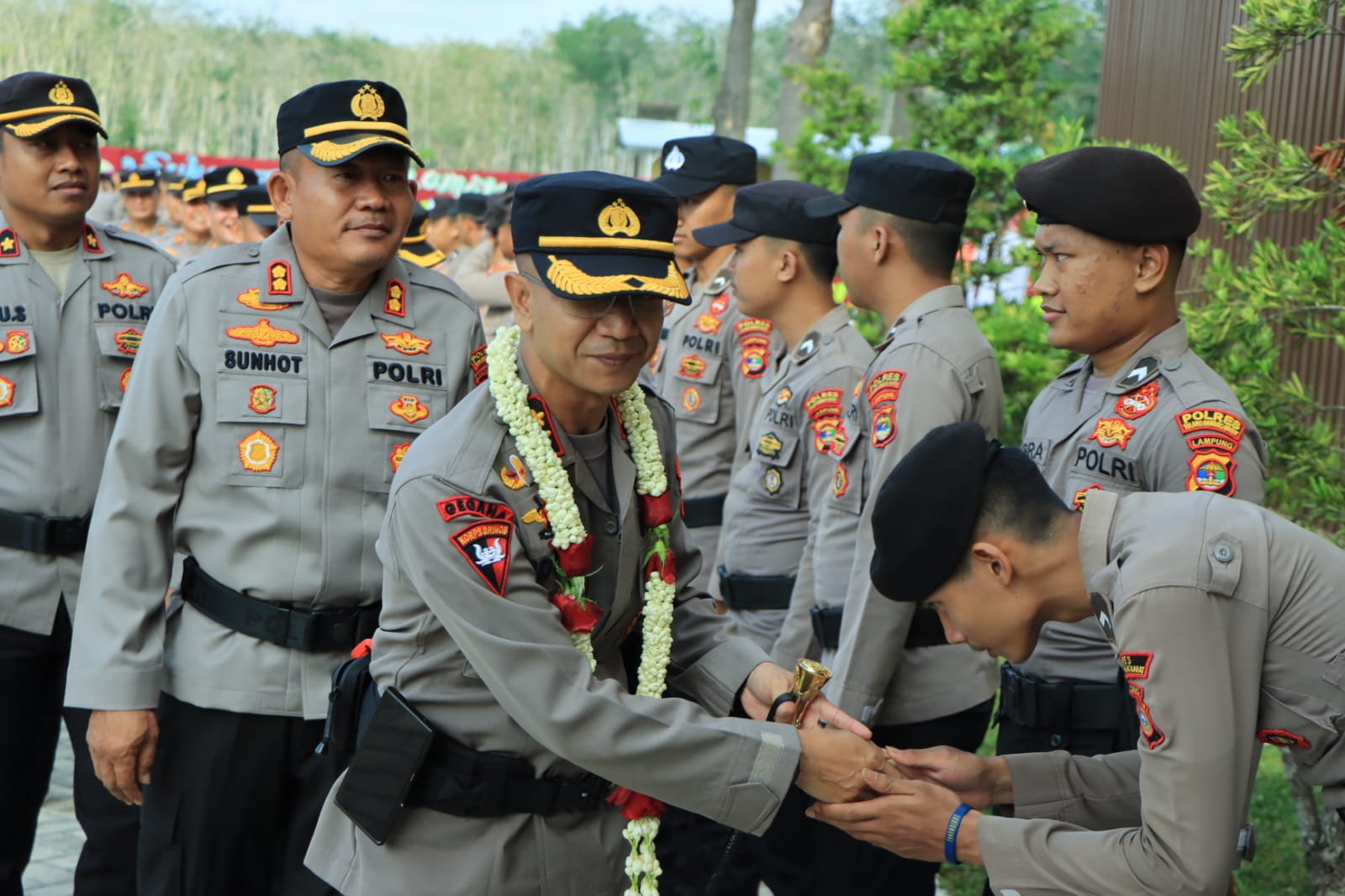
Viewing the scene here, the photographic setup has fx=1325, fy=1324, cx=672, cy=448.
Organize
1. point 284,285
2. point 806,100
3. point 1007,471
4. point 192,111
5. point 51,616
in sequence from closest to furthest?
point 1007,471, point 284,285, point 51,616, point 806,100, point 192,111

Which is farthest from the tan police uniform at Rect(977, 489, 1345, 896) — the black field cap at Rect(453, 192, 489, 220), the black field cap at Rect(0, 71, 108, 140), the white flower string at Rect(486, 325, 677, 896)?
the black field cap at Rect(453, 192, 489, 220)

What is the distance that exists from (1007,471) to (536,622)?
0.85 metres

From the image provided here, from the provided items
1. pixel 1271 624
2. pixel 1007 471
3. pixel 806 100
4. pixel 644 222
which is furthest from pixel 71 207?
pixel 806 100

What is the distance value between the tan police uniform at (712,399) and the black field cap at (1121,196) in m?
2.00

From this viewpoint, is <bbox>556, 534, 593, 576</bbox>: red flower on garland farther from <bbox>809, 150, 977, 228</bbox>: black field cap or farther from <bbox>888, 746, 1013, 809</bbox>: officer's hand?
<bbox>809, 150, 977, 228</bbox>: black field cap

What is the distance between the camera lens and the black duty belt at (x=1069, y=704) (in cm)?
320

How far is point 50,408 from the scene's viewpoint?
3939 millimetres

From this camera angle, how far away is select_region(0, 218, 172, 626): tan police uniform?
12.7 feet

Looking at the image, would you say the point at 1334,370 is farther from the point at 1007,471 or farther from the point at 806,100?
the point at 806,100

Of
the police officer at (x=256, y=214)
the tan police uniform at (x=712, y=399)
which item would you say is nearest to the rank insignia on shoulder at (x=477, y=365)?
A: the tan police uniform at (x=712, y=399)


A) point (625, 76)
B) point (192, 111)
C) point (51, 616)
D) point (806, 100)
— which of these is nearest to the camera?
point (51, 616)

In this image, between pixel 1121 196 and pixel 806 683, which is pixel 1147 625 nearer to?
pixel 806 683

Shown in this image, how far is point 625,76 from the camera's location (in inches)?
2179

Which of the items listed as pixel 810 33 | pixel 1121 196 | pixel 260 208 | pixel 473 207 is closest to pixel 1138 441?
pixel 1121 196
